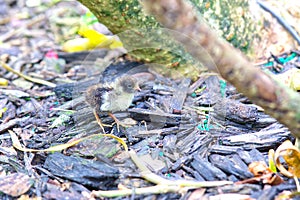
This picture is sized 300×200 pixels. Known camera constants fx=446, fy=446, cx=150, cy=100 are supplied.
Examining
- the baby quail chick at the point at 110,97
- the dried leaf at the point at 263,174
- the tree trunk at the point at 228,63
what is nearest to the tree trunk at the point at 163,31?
the baby quail chick at the point at 110,97

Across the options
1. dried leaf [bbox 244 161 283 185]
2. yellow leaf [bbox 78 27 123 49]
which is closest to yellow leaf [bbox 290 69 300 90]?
dried leaf [bbox 244 161 283 185]

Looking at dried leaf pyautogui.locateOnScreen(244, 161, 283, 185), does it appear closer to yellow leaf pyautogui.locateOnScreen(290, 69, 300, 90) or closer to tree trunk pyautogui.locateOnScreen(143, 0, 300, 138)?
tree trunk pyautogui.locateOnScreen(143, 0, 300, 138)

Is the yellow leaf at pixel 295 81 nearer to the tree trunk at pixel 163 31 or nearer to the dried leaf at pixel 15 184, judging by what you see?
the tree trunk at pixel 163 31

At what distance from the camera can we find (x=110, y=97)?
9.16 ft

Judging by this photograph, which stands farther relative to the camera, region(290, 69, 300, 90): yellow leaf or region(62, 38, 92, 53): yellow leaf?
region(62, 38, 92, 53): yellow leaf

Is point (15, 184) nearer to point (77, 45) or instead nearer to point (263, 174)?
point (263, 174)

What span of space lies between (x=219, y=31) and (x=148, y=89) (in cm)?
70

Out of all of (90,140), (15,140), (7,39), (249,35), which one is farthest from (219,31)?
(7,39)

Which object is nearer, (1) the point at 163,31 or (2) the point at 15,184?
(2) the point at 15,184

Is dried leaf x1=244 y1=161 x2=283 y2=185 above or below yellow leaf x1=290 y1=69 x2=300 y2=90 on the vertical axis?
below

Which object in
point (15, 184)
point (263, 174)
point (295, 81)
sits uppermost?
point (295, 81)

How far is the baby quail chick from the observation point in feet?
9.05

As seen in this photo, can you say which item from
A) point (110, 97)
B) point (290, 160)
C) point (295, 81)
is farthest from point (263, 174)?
point (110, 97)

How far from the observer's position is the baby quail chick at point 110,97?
2760 mm
